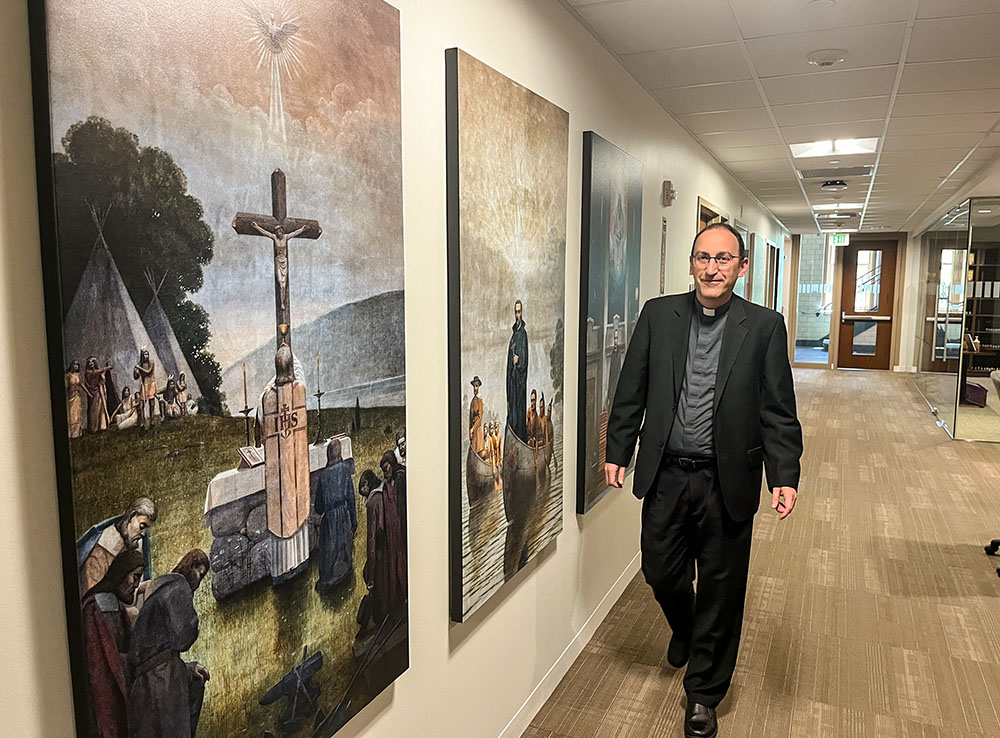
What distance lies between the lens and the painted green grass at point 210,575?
1.01 m

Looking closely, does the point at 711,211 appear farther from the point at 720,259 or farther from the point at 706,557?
the point at 706,557

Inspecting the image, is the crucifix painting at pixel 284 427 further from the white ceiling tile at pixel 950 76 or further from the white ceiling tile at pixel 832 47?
the white ceiling tile at pixel 950 76

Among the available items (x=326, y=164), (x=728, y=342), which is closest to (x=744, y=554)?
(x=728, y=342)

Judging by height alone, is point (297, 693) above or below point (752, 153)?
below

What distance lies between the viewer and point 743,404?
8.25 ft

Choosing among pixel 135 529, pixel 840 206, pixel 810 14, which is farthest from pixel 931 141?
pixel 135 529

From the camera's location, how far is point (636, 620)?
3.40m

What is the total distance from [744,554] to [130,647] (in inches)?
80.8

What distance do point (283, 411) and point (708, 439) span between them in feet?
5.39

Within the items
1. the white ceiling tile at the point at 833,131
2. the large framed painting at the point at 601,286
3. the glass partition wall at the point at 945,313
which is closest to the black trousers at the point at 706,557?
the large framed painting at the point at 601,286

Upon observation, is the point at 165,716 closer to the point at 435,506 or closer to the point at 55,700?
the point at 55,700

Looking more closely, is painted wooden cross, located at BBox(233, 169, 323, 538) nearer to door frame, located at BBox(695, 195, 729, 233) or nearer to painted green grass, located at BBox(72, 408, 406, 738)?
painted green grass, located at BBox(72, 408, 406, 738)

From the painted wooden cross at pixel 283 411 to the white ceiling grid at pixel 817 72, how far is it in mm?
1682

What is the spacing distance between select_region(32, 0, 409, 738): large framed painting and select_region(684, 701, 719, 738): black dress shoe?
50.6 inches
